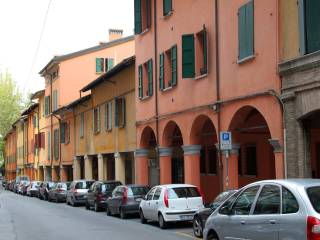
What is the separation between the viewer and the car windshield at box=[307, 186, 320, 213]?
8034 millimetres

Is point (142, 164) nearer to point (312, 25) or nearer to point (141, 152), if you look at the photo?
point (141, 152)

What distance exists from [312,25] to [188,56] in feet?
24.6

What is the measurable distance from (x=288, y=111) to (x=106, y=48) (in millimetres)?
35728

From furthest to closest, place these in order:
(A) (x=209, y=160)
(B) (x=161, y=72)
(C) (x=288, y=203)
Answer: (A) (x=209, y=160) → (B) (x=161, y=72) → (C) (x=288, y=203)

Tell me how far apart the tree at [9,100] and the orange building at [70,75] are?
98.0 feet

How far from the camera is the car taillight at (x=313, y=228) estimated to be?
7.71m

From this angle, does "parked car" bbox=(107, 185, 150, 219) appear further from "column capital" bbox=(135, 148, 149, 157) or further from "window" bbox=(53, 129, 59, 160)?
"window" bbox=(53, 129, 59, 160)

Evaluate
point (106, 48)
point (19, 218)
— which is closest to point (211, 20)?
point (19, 218)

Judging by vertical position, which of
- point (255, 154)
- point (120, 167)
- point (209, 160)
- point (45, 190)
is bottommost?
point (45, 190)

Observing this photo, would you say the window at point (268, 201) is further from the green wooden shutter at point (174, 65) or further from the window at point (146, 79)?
the window at point (146, 79)

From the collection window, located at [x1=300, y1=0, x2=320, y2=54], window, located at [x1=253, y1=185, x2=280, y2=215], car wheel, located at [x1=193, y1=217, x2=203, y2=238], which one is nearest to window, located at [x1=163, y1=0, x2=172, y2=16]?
window, located at [x1=300, y1=0, x2=320, y2=54]

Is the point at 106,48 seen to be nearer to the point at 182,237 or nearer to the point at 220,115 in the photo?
the point at 220,115

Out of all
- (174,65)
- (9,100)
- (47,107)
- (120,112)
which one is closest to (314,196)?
(174,65)

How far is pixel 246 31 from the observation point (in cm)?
1848
